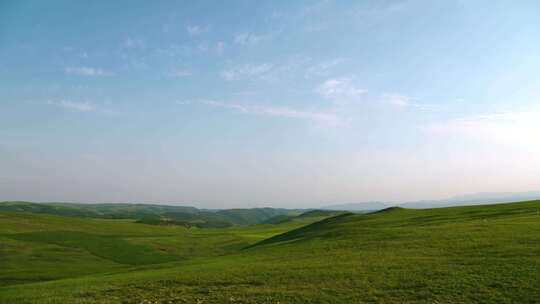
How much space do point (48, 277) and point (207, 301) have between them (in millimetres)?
35109


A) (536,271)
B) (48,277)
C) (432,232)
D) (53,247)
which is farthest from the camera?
(53,247)

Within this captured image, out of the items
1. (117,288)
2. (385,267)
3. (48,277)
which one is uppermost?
(385,267)

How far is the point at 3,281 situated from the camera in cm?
4459

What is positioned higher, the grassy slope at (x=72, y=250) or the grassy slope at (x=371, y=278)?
the grassy slope at (x=371, y=278)

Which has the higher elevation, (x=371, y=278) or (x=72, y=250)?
(x=371, y=278)

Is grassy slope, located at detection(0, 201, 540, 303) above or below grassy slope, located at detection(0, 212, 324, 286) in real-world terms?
above

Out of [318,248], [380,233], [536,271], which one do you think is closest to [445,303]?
[536,271]

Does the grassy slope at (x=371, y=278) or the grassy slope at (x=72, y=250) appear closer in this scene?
the grassy slope at (x=371, y=278)

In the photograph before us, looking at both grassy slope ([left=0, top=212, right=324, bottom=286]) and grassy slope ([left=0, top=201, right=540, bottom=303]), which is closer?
grassy slope ([left=0, top=201, right=540, bottom=303])

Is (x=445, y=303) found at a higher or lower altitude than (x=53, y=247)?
higher

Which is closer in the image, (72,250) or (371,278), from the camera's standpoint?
(371,278)

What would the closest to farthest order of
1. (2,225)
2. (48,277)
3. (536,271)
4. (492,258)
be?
(536,271), (492,258), (48,277), (2,225)

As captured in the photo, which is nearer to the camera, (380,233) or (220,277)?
(220,277)

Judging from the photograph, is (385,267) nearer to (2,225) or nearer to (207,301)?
(207,301)
